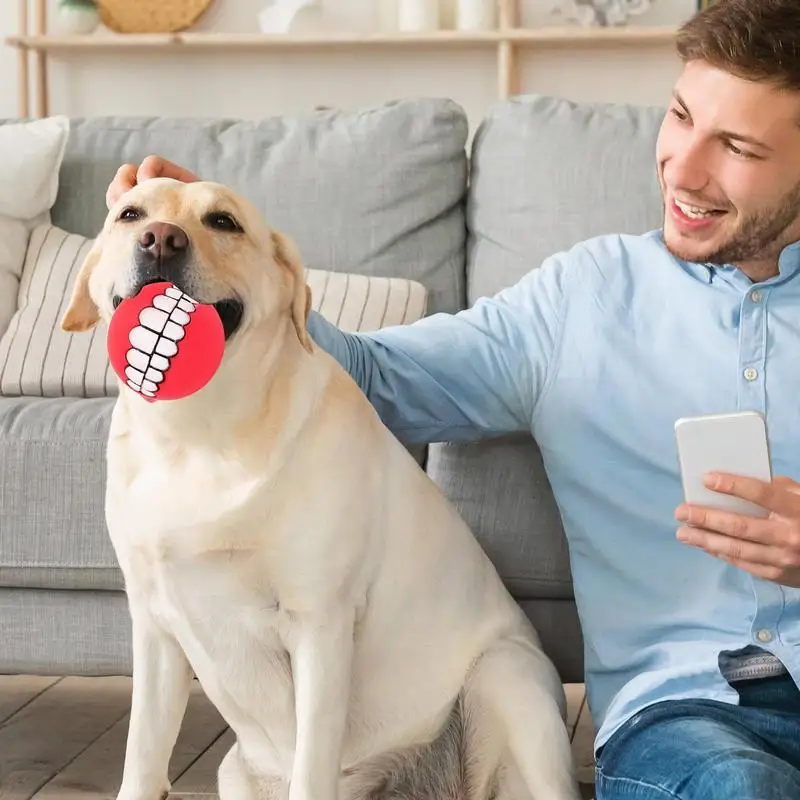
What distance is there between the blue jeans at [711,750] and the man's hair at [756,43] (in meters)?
0.66

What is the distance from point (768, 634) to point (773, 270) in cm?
42

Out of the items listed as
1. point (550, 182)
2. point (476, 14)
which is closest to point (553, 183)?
point (550, 182)

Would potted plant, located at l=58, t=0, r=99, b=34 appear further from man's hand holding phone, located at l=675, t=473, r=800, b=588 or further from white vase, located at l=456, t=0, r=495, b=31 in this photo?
man's hand holding phone, located at l=675, t=473, r=800, b=588

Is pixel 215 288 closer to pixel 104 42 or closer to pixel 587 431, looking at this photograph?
pixel 587 431

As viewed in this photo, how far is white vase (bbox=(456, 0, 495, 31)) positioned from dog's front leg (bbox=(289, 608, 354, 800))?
2.82 metres

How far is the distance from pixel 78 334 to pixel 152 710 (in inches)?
36.7

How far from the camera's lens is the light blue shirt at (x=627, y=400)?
1336 millimetres

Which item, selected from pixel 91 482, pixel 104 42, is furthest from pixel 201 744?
pixel 104 42

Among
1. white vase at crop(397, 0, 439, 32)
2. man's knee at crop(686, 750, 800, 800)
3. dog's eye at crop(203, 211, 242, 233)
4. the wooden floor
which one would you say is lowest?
the wooden floor

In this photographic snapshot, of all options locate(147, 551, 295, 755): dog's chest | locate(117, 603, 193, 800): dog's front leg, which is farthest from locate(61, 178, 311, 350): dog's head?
locate(117, 603, 193, 800): dog's front leg

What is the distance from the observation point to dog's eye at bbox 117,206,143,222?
4.10ft

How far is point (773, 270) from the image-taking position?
141 centimetres

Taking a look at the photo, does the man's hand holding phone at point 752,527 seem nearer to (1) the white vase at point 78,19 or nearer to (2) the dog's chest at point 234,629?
(2) the dog's chest at point 234,629

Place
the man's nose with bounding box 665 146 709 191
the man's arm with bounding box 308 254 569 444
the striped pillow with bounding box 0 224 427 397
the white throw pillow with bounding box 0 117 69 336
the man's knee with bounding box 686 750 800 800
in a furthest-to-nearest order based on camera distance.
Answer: the white throw pillow with bounding box 0 117 69 336
the striped pillow with bounding box 0 224 427 397
the man's arm with bounding box 308 254 569 444
the man's nose with bounding box 665 146 709 191
the man's knee with bounding box 686 750 800 800
